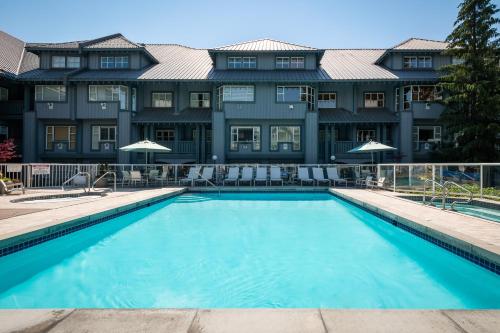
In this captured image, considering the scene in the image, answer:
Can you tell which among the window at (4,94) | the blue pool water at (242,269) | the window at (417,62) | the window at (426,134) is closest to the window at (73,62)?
the window at (4,94)

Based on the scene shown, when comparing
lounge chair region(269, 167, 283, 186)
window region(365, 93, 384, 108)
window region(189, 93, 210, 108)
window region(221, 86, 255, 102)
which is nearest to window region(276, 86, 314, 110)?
window region(221, 86, 255, 102)

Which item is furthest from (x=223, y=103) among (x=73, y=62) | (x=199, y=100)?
(x=73, y=62)

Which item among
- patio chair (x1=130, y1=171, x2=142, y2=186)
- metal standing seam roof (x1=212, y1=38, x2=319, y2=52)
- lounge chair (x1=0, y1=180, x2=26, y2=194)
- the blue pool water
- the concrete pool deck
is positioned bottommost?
the blue pool water

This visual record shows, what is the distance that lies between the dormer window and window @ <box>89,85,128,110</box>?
1197cm

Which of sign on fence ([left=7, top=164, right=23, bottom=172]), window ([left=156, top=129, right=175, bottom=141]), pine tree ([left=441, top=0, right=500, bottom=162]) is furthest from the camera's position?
window ([left=156, top=129, right=175, bottom=141])

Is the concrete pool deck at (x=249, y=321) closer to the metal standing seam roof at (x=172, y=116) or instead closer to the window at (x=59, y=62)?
the metal standing seam roof at (x=172, y=116)

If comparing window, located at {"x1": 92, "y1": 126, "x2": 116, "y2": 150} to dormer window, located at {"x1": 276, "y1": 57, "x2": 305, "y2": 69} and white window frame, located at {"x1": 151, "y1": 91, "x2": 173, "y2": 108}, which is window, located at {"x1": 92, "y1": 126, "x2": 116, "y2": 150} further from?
dormer window, located at {"x1": 276, "y1": 57, "x2": 305, "y2": 69}

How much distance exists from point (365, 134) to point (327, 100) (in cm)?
415

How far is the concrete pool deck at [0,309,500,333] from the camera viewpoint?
2.59 metres

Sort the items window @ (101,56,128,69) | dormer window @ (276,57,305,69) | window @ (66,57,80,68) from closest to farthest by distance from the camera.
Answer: dormer window @ (276,57,305,69) → window @ (101,56,128,69) → window @ (66,57,80,68)

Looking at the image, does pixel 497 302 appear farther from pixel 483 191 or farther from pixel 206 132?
pixel 206 132

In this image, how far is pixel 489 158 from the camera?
19.6 metres

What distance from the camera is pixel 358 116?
23.0 metres

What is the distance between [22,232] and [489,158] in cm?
2424
